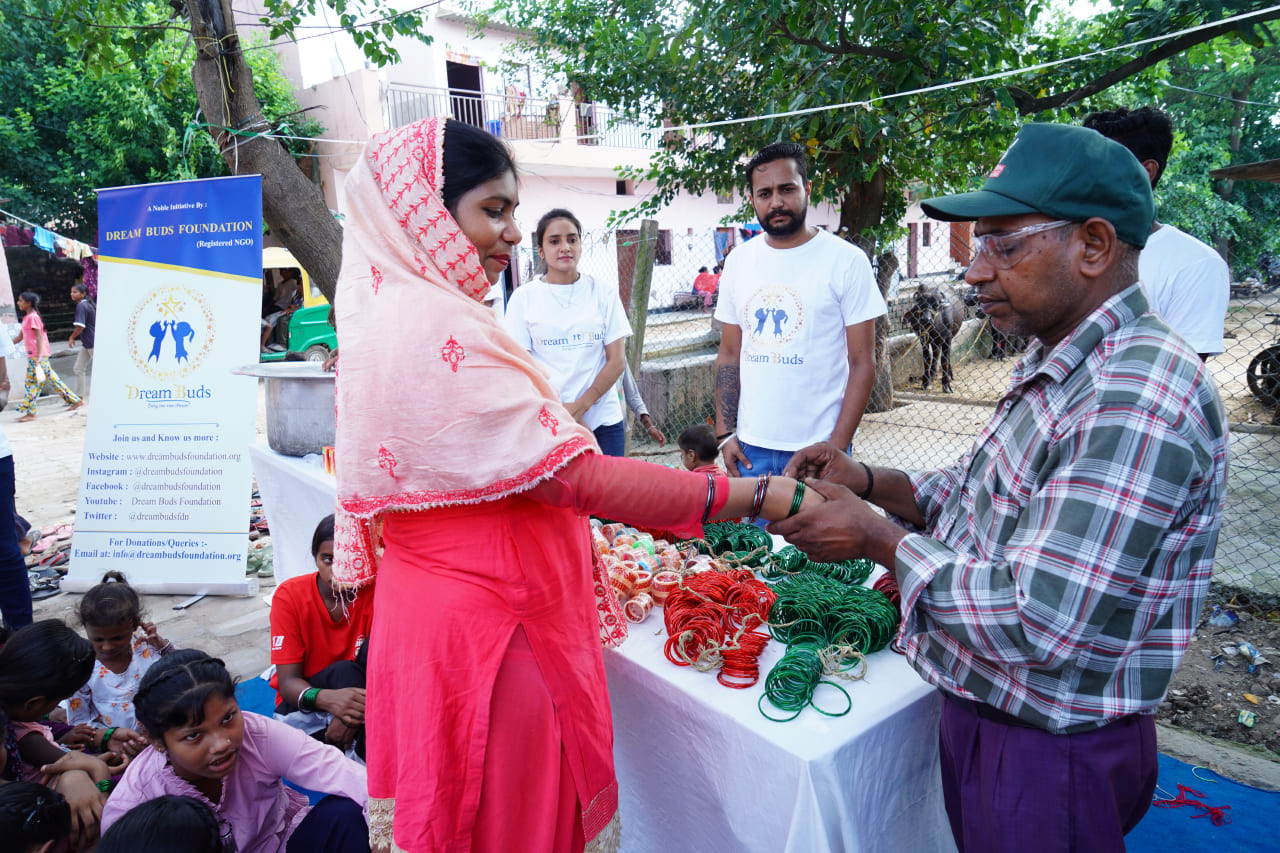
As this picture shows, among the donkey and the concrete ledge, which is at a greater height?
the donkey

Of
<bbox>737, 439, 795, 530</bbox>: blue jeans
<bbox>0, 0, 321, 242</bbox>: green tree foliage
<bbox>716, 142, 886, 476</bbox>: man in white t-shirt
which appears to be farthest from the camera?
<bbox>0, 0, 321, 242</bbox>: green tree foliage

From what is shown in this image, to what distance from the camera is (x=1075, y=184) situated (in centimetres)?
120

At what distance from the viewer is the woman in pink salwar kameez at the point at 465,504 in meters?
1.46

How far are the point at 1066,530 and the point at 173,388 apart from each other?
5.26 m

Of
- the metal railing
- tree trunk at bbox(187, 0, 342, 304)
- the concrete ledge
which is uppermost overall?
the metal railing

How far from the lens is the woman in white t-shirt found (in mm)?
4277

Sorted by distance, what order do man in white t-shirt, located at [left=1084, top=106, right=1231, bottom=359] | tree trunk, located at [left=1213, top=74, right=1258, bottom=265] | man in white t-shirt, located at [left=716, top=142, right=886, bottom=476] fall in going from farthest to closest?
tree trunk, located at [left=1213, top=74, right=1258, bottom=265] < man in white t-shirt, located at [left=716, top=142, right=886, bottom=476] < man in white t-shirt, located at [left=1084, top=106, right=1231, bottom=359]

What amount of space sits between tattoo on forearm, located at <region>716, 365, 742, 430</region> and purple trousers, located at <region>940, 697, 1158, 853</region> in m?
2.18

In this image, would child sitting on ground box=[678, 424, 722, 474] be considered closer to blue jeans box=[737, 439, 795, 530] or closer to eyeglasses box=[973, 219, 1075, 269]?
blue jeans box=[737, 439, 795, 530]

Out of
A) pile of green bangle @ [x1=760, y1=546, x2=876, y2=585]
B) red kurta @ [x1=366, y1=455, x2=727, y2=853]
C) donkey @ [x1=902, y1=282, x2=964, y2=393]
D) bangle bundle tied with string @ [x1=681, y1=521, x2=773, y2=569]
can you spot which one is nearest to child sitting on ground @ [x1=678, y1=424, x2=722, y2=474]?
bangle bundle tied with string @ [x1=681, y1=521, x2=773, y2=569]

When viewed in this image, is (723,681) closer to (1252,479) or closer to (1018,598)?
(1018,598)

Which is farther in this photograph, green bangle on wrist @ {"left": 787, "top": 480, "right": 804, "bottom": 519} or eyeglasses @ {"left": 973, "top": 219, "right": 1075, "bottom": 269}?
green bangle on wrist @ {"left": 787, "top": 480, "right": 804, "bottom": 519}

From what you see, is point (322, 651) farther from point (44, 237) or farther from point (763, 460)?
point (44, 237)

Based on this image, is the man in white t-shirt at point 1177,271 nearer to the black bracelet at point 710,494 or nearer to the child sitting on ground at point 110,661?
the black bracelet at point 710,494
